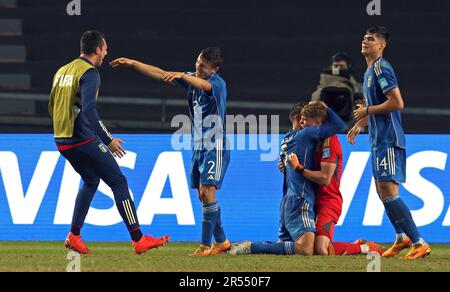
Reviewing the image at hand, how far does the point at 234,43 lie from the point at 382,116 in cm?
631

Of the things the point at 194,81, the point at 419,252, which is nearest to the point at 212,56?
the point at 194,81

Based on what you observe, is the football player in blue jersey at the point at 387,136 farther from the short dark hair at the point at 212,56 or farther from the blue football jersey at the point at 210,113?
the short dark hair at the point at 212,56

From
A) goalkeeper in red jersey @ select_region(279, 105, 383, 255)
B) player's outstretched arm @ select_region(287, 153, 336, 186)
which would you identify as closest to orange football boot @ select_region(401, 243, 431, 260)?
goalkeeper in red jersey @ select_region(279, 105, 383, 255)

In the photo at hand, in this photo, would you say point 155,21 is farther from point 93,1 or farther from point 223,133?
point 223,133

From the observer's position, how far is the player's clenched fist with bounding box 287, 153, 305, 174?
8.99 meters

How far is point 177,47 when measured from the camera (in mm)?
14906

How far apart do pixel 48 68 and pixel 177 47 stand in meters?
1.58

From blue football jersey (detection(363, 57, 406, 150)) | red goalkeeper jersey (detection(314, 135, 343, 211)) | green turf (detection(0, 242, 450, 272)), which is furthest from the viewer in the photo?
red goalkeeper jersey (detection(314, 135, 343, 211))

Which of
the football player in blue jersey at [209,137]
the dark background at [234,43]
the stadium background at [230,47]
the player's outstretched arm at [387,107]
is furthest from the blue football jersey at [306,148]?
the dark background at [234,43]

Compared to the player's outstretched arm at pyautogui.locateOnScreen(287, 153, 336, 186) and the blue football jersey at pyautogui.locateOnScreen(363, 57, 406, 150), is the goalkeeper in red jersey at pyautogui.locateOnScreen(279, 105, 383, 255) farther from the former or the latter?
the blue football jersey at pyautogui.locateOnScreen(363, 57, 406, 150)

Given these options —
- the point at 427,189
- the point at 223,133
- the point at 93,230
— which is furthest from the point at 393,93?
the point at 93,230

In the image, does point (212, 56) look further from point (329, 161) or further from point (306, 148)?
point (329, 161)

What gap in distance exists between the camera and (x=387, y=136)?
28.7 ft

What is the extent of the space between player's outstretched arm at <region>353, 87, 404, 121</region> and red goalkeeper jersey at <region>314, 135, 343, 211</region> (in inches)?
18.8
